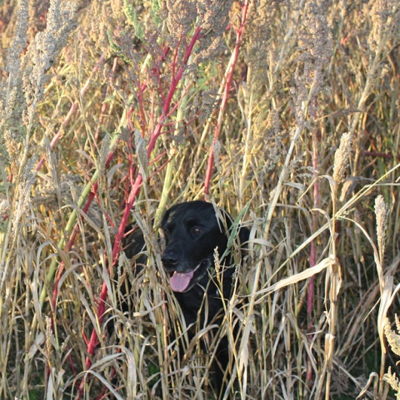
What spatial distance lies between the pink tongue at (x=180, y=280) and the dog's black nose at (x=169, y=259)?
0.10m

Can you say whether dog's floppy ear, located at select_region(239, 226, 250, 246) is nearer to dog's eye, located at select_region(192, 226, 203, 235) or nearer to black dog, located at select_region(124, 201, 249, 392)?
black dog, located at select_region(124, 201, 249, 392)

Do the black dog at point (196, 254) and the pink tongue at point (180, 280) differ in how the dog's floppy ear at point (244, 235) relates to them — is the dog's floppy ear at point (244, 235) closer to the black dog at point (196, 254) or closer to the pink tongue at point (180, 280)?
the black dog at point (196, 254)

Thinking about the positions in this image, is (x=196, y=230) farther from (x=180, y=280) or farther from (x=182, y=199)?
(x=182, y=199)

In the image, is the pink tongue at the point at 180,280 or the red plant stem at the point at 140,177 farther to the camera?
the pink tongue at the point at 180,280

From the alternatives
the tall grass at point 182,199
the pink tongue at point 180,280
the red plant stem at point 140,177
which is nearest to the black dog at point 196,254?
the pink tongue at point 180,280

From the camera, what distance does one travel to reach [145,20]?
3.35 meters

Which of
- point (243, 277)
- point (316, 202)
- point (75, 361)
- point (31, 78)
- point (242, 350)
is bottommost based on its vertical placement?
point (75, 361)

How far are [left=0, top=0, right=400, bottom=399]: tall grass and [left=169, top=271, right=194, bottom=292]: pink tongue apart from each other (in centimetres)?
20

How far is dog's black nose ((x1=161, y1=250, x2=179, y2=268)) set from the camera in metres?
3.07

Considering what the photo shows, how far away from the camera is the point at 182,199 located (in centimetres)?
369

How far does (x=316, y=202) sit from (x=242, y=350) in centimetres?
85

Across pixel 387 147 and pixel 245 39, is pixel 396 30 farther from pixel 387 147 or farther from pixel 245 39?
pixel 387 147

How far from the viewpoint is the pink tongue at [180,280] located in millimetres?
3109

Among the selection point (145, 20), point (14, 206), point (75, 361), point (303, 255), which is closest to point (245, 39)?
point (145, 20)
